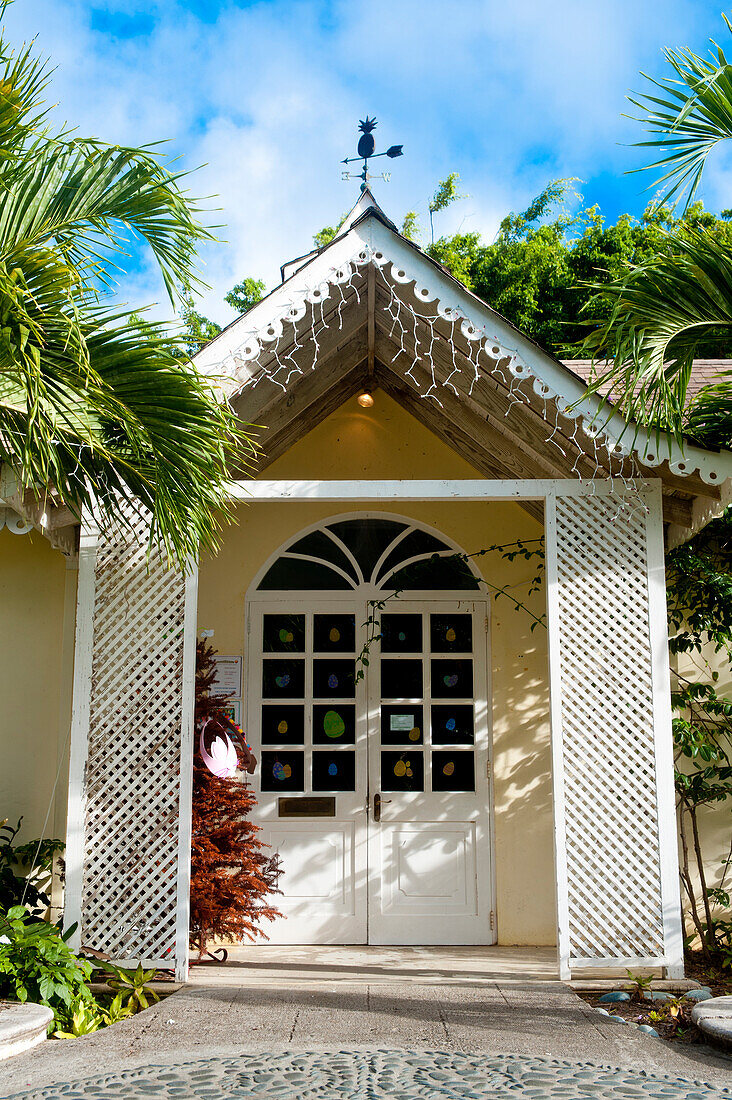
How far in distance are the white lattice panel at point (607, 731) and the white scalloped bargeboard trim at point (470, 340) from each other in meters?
0.45

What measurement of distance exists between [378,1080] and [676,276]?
3.76m

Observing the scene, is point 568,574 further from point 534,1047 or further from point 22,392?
point 22,392

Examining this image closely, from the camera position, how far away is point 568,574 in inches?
207

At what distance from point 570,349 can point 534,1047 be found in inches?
126

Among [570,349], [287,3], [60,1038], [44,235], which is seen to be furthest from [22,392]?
[287,3]

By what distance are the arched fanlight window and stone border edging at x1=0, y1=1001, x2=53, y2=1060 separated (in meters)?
3.25

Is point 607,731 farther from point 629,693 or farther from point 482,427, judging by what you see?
point 482,427

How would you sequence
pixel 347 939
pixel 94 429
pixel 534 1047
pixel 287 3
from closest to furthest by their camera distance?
pixel 534 1047 < pixel 94 429 < pixel 347 939 < pixel 287 3

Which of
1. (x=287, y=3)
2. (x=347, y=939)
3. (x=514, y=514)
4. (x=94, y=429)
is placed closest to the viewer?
(x=94, y=429)

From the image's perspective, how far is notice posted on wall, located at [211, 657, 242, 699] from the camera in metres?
6.50

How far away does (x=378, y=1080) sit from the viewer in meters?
3.38

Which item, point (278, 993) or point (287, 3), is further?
point (287, 3)

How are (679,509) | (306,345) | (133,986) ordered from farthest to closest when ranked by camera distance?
(679,509)
(306,345)
(133,986)

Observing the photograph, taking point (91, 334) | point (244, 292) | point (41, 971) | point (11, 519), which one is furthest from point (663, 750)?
point (244, 292)
